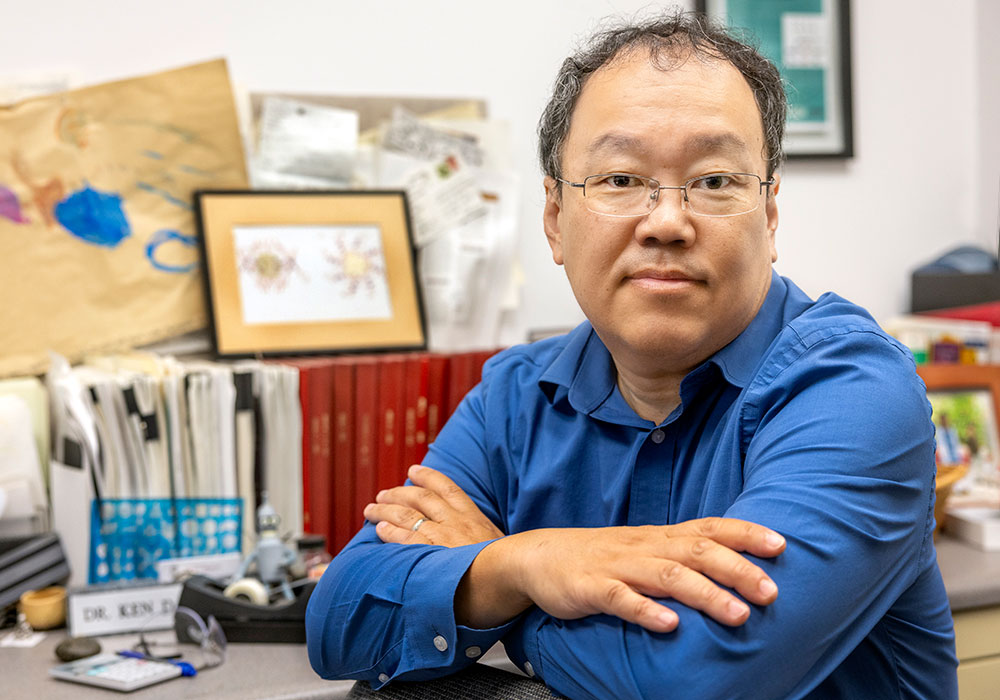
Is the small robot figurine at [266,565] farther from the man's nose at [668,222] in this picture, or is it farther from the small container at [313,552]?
the man's nose at [668,222]

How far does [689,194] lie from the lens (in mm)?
990

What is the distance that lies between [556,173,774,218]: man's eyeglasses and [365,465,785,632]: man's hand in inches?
13.4

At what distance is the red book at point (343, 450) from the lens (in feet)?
5.28

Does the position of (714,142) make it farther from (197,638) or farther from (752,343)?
(197,638)

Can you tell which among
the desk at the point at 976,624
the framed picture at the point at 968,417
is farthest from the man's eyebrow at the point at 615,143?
the framed picture at the point at 968,417

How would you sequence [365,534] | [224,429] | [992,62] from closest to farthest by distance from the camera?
[365,534]
[224,429]
[992,62]

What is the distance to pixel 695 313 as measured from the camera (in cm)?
99

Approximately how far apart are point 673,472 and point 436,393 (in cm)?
68

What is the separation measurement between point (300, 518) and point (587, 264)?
796 millimetres

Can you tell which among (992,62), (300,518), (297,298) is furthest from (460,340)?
(992,62)

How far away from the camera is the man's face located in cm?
98

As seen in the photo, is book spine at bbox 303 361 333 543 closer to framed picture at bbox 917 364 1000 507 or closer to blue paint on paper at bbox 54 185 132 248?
blue paint on paper at bbox 54 185 132 248

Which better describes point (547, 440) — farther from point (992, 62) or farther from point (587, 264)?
point (992, 62)

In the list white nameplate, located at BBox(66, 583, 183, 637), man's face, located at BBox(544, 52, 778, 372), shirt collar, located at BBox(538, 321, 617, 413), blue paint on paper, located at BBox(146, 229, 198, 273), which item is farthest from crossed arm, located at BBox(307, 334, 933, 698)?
blue paint on paper, located at BBox(146, 229, 198, 273)
